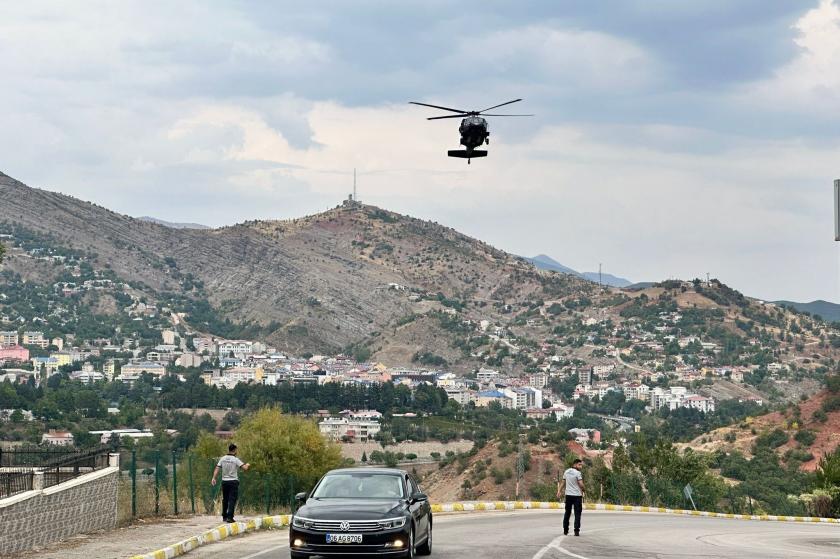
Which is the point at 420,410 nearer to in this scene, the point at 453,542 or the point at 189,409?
the point at 189,409

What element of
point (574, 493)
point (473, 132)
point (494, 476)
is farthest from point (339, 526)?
point (494, 476)

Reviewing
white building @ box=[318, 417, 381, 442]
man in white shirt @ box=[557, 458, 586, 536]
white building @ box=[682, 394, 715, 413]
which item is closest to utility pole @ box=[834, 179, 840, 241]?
man in white shirt @ box=[557, 458, 586, 536]

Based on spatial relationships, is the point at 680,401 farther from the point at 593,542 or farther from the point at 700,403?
the point at 593,542

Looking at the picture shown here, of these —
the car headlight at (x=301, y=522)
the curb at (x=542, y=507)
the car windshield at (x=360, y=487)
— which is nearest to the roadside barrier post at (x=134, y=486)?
the car windshield at (x=360, y=487)

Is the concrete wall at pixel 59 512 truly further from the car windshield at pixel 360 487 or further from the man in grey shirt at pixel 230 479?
the car windshield at pixel 360 487

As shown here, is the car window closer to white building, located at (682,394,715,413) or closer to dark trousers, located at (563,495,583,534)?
dark trousers, located at (563,495,583,534)

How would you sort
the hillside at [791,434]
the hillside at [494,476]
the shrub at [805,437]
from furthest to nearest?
the shrub at [805,437], the hillside at [791,434], the hillside at [494,476]
